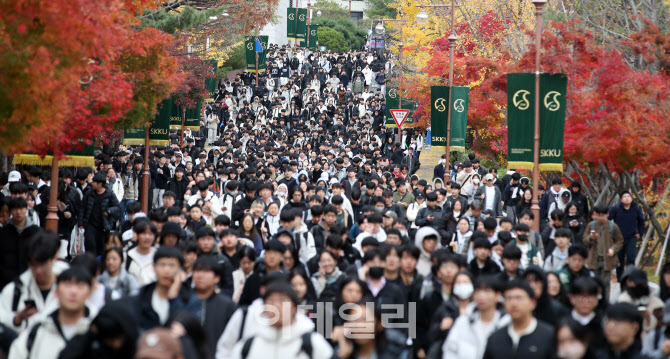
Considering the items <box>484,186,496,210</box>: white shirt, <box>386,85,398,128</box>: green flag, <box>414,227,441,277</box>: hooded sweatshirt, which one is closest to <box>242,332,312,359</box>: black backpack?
<box>414,227,441,277</box>: hooded sweatshirt

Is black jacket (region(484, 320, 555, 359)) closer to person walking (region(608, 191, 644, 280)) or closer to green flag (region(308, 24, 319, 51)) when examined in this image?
person walking (region(608, 191, 644, 280))

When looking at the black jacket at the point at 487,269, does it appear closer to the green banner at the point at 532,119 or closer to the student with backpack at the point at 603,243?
the student with backpack at the point at 603,243

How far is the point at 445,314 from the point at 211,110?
3203 cm

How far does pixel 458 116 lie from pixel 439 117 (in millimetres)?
662

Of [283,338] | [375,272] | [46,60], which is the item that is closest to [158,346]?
[283,338]

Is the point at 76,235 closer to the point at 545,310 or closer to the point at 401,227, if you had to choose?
the point at 401,227

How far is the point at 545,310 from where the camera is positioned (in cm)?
779

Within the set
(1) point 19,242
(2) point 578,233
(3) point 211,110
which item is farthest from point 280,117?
(1) point 19,242

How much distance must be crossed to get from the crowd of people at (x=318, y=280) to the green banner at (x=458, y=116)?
4.15 metres

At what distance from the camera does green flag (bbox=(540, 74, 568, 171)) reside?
47.5 feet

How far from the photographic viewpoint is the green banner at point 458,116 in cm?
2195

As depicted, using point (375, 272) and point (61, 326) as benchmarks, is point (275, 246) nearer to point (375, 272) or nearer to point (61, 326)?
point (375, 272)

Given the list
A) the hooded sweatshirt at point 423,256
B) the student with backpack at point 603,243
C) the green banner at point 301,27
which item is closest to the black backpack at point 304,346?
the hooded sweatshirt at point 423,256

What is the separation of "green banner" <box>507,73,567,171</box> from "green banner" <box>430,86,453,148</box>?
7.44m
